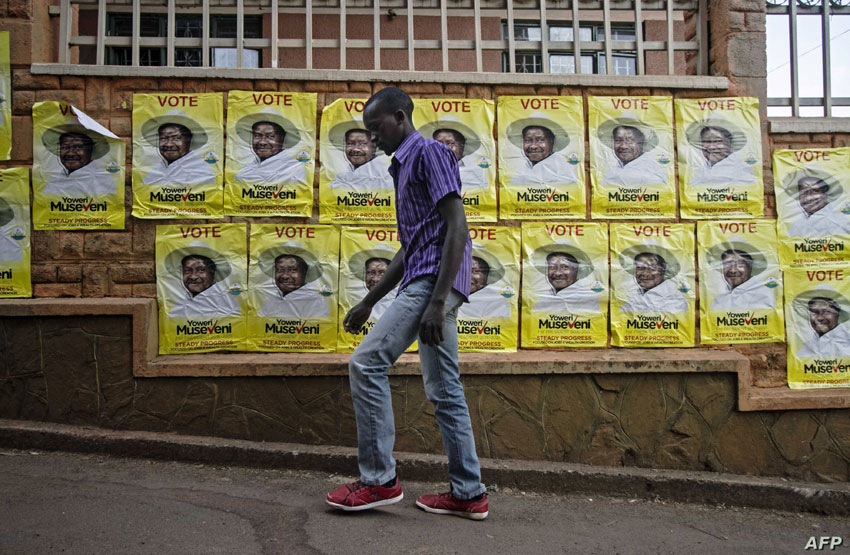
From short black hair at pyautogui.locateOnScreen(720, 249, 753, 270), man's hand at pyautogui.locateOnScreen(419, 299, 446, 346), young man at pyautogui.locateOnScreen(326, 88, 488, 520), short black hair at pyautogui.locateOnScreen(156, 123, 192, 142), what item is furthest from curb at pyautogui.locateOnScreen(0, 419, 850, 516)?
short black hair at pyautogui.locateOnScreen(156, 123, 192, 142)

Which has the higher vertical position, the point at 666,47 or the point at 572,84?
the point at 666,47

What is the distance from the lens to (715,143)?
4422 mm

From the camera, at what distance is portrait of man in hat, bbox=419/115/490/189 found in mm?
4297

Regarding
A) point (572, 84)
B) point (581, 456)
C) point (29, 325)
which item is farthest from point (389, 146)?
point (29, 325)

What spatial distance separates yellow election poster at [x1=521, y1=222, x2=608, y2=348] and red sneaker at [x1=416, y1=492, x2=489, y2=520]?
1.48 m

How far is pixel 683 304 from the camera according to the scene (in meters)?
4.35

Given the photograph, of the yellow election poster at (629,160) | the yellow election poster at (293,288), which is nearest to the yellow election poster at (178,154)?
the yellow election poster at (293,288)

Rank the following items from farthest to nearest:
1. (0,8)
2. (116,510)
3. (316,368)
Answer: (0,8)
(316,368)
(116,510)

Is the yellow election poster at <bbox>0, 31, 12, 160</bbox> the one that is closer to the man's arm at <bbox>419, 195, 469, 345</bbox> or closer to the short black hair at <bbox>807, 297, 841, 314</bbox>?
the man's arm at <bbox>419, 195, 469, 345</bbox>

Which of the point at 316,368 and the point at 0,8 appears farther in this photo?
the point at 0,8

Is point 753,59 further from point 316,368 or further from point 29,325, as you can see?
point 29,325

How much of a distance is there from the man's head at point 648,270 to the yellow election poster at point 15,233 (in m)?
3.97

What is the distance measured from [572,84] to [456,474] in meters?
2.75

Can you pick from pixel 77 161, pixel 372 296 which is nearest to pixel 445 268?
pixel 372 296
